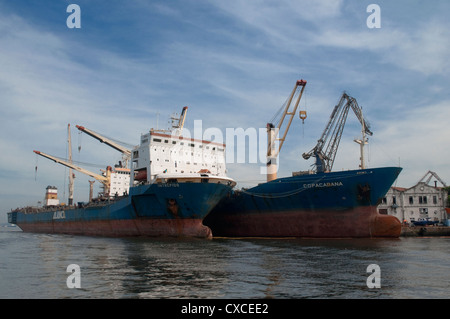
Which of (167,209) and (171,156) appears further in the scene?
(171,156)

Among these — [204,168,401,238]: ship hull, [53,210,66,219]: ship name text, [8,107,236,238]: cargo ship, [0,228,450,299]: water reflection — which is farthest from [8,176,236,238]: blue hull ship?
[53,210,66,219]: ship name text

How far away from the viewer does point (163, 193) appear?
98.1 feet

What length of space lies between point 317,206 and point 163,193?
12.6 m

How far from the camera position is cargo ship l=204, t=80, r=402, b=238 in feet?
94.3

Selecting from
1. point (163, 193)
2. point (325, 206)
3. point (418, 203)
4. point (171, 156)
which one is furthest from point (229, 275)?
point (418, 203)

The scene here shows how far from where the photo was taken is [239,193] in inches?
1369

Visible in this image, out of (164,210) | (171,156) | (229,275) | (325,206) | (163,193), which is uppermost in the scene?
(171,156)

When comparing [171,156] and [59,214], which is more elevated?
[171,156]

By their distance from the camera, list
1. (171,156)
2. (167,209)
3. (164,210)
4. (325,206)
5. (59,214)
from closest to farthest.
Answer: (325,206) → (167,209) → (164,210) → (171,156) → (59,214)

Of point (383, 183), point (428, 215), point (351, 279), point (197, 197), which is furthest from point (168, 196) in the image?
point (428, 215)

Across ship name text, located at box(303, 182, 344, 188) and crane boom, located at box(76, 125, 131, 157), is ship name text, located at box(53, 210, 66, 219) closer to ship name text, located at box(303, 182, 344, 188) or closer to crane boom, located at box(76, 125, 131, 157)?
crane boom, located at box(76, 125, 131, 157)

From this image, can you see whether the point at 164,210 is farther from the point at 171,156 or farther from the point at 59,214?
the point at 59,214

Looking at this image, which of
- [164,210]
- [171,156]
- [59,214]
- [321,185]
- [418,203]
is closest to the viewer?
[321,185]

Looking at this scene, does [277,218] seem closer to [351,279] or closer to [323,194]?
[323,194]
